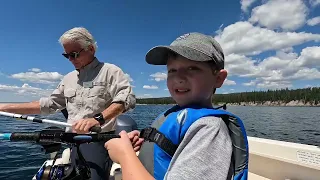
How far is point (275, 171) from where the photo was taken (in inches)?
153

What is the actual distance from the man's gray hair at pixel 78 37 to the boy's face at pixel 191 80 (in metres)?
1.68

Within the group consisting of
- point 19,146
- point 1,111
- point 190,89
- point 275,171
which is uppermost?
point 190,89

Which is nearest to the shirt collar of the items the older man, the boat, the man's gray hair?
the older man

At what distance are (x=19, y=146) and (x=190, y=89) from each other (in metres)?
10.8

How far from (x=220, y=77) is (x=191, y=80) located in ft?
0.81

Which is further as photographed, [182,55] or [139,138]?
[139,138]

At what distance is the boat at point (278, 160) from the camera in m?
3.50

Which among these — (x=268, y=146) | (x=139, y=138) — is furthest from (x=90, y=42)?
(x=268, y=146)

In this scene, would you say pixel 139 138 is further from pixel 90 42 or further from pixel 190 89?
pixel 90 42

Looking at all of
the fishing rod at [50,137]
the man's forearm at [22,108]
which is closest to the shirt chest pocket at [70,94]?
the man's forearm at [22,108]

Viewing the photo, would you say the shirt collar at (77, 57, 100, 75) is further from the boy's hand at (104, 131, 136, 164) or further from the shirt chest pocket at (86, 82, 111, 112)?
the boy's hand at (104, 131, 136, 164)

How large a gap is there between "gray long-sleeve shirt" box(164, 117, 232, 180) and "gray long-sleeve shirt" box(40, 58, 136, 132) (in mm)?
1808

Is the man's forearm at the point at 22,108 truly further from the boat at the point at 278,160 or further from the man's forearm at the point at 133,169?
the man's forearm at the point at 133,169

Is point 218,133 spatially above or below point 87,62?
below
